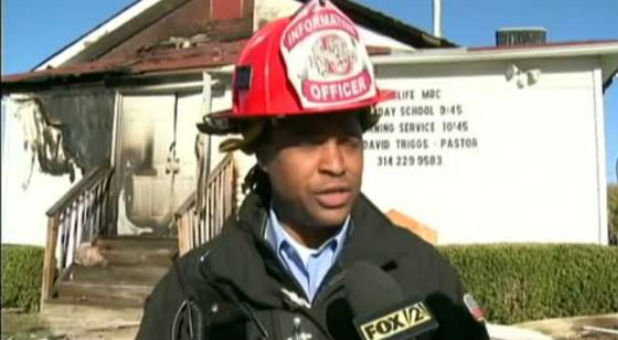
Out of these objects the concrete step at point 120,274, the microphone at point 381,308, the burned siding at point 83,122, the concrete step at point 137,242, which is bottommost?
the concrete step at point 120,274

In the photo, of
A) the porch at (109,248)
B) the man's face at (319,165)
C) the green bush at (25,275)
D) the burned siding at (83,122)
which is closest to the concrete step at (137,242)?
the porch at (109,248)

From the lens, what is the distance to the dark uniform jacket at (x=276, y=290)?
1.60 m

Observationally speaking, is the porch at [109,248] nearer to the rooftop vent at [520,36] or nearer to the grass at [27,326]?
the grass at [27,326]

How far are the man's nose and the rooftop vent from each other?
36.4 feet

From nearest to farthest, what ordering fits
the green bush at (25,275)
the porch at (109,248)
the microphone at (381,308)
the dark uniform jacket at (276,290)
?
the microphone at (381,308), the dark uniform jacket at (276,290), the porch at (109,248), the green bush at (25,275)

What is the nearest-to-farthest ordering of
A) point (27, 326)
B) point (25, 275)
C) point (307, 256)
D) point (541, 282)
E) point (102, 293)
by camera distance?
1. point (307, 256)
2. point (541, 282)
3. point (27, 326)
4. point (102, 293)
5. point (25, 275)

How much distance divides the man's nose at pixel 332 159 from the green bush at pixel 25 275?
35.2 feet

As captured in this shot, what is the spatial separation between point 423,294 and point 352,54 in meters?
0.46

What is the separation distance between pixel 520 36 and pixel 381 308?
38.4ft

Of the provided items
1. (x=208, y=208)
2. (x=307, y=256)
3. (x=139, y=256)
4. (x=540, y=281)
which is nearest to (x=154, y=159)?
(x=208, y=208)

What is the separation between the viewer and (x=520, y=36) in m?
12.6

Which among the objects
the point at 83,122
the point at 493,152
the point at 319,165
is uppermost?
the point at 83,122

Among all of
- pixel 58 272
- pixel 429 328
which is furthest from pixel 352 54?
pixel 58 272

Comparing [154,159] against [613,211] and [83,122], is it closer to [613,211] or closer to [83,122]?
[83,122]
